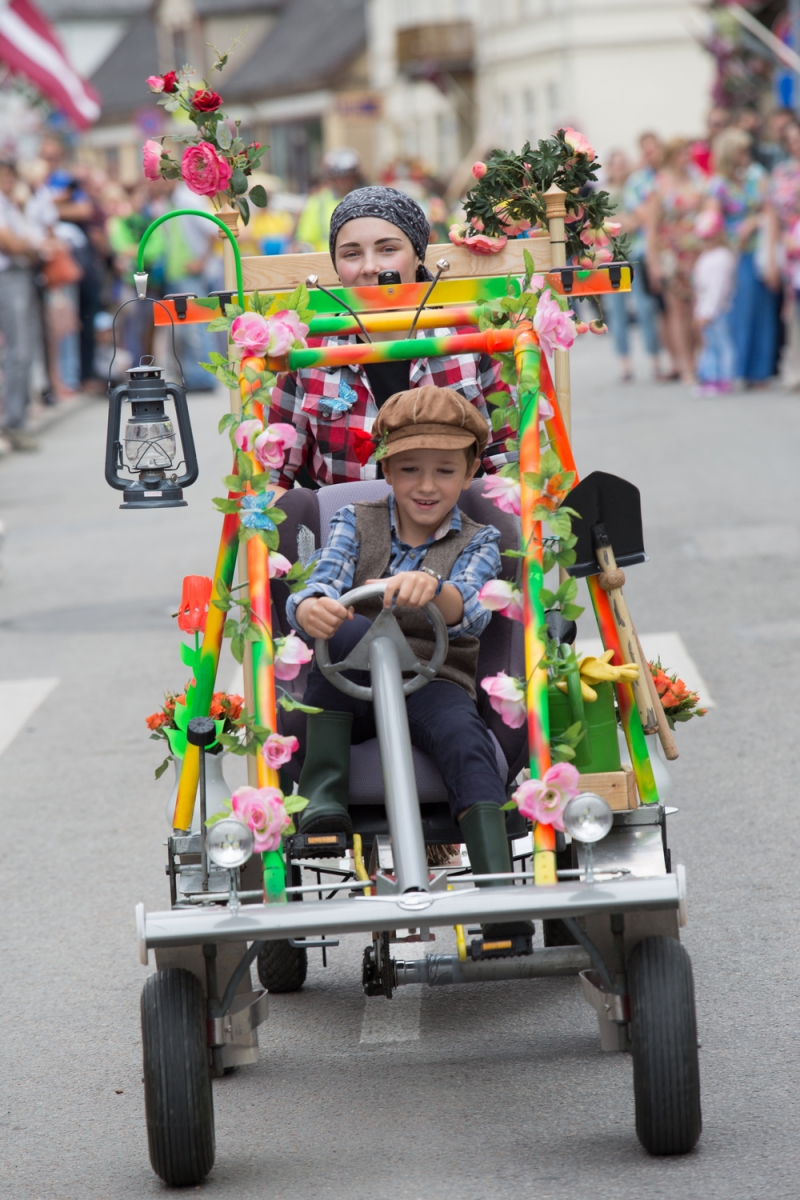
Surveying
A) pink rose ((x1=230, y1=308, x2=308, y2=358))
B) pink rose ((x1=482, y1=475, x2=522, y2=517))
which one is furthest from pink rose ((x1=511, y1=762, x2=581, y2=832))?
pink rose ((x1=230, y1=308, x2=308, y2=358))

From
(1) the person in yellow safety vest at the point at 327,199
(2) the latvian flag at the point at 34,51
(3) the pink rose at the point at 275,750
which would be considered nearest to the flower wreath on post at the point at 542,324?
(3) the pink rose at the point at 275,750

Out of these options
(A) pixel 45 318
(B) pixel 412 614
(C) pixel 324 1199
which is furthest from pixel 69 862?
(A) pixel 45 318

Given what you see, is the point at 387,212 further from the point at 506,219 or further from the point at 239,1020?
the point at 239,1020

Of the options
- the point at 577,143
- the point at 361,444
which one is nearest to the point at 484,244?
the point at 577,143

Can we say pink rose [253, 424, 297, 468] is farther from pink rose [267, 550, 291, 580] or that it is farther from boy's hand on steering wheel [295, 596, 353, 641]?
boy's hand on steering wheel [295, 596, 353, 641]

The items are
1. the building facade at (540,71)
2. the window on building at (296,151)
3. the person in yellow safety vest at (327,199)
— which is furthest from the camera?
the window on building at (296,151)

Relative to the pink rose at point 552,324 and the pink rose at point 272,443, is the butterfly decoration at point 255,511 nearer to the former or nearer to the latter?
the pink rose at point 272,443

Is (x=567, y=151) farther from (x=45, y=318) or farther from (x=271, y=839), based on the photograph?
(x=45, y=318)

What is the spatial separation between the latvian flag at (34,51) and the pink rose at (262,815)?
25299 millimetres

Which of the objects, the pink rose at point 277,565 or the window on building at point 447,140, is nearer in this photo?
the pink rose at point 277,565

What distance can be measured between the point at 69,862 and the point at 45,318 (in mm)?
14332

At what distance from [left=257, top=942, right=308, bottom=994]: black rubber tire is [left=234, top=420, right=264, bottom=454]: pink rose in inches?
55.6

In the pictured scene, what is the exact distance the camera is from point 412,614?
4484 mm

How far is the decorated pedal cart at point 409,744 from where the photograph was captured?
149 inches
